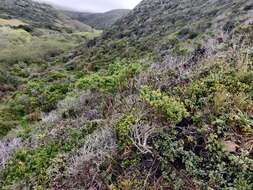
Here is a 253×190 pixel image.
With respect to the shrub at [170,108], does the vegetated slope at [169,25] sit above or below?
below

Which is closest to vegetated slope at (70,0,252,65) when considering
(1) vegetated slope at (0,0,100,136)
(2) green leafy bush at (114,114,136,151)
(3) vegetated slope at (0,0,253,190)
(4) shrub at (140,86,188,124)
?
(1) vegetated slope at (0,0,100,136)

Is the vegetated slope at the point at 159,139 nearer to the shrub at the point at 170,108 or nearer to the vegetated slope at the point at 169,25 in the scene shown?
the shrub at the point at 170,108

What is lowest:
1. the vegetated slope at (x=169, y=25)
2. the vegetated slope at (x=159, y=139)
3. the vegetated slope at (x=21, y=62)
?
the vegetated slope at (x=21, y=62)

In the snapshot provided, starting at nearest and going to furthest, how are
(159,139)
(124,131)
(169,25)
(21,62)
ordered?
(159,139) < (124,131) < (169,25) < (21,62)

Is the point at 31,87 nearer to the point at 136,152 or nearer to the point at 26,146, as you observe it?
the point at 26,146

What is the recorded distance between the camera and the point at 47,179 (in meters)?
4.50

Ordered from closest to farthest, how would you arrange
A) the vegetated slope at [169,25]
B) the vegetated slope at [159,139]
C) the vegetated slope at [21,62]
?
the vegetated slope at [159,139], the vegetated slope at [21,62], the vegetated slope at [169,25]

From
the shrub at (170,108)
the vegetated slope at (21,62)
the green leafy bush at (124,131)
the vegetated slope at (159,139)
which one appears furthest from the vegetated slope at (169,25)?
the green leafy bush at (124,131)

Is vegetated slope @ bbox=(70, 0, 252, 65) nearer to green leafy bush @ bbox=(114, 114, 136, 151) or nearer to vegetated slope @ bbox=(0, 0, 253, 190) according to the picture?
vegetated slope @ bbox=(0, 0, 253, 190)

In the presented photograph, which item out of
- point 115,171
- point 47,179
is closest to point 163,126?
point 115,171

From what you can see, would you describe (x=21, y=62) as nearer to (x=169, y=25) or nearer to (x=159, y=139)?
(x=169, y=25)

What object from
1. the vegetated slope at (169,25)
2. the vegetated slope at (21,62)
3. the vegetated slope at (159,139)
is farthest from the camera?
the vegetated slope at (169,25)

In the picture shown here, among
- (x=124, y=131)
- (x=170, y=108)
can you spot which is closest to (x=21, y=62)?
(x=124, y=131)

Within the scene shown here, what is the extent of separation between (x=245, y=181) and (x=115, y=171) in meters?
1.51
